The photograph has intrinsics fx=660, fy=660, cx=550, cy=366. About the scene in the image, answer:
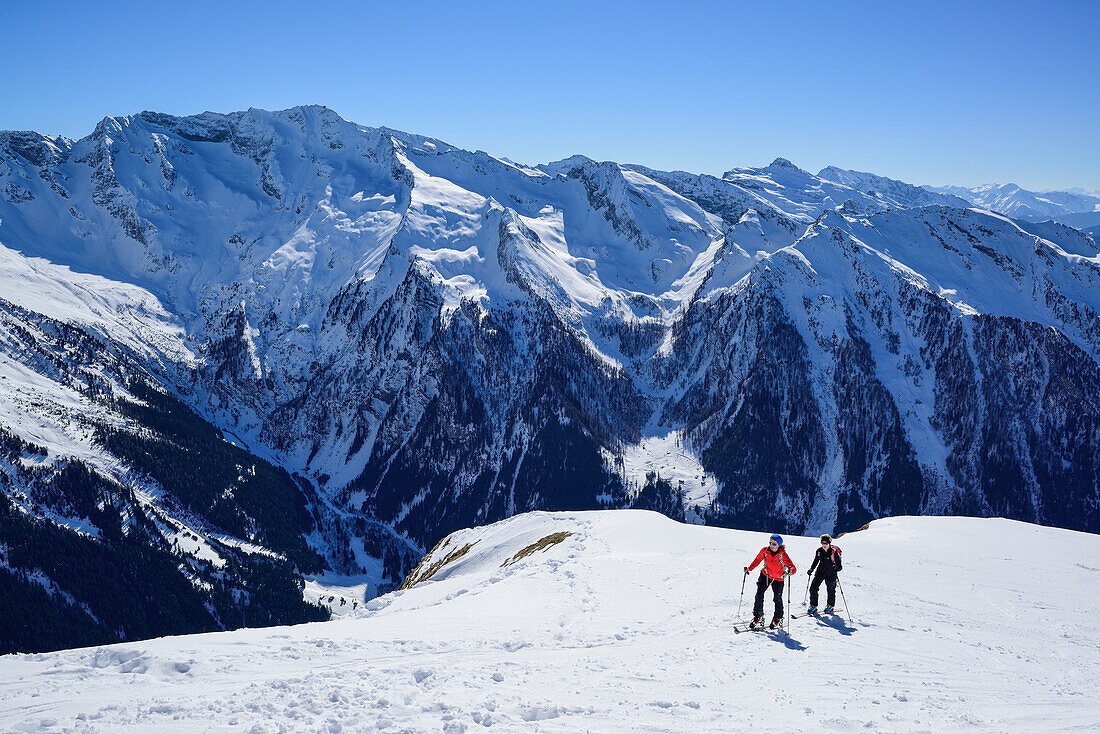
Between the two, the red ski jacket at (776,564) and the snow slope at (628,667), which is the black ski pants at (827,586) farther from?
the red ski jacket at (776,564)

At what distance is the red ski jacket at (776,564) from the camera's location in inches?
1054

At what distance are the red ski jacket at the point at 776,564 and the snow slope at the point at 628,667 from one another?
7.65 ft

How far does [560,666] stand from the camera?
23.4m

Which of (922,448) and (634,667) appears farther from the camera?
(922,448)

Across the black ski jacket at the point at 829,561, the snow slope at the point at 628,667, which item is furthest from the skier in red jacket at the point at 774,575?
the black ski jacket at the point at 829,561

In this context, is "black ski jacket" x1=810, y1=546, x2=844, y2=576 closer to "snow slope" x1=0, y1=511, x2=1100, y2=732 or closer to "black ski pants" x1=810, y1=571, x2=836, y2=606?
"black ski pants" x1=810, y1=571, x2=836, y2=606

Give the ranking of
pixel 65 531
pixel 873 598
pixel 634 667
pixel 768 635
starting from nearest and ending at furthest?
1. pixel 634 667
2. pixel 768 635
3. pixel 873 598
4. pixel 65 531

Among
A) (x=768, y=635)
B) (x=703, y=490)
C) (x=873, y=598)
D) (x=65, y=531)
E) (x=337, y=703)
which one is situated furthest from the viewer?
(x=703, y=490)

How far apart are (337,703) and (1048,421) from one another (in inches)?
8848

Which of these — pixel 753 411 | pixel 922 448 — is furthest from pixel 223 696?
pixel 922 448

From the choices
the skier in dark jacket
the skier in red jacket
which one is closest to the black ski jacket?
the skier in dark jacket

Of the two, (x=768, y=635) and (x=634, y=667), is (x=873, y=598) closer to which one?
(x=768, y=635)

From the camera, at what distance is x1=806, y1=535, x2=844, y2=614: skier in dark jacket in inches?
1123

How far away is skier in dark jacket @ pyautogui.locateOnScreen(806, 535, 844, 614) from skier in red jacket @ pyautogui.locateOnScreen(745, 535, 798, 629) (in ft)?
7.66
